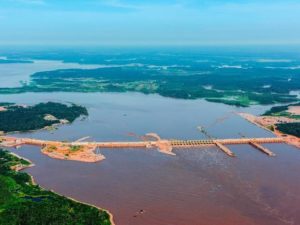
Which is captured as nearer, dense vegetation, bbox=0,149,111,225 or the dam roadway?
dense vegetation, bbox=0,149,111,225

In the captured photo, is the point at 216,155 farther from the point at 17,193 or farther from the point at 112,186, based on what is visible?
the point at 17,193

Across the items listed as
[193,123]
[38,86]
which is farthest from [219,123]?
[38,86]

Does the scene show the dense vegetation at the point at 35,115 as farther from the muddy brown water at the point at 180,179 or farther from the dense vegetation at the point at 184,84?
the dense vegetation at the point at 184,84

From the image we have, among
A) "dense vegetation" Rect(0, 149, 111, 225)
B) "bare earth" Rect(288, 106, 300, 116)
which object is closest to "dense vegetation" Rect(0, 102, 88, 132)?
"dense vegetation" Rect(0, 149, 111, 225)

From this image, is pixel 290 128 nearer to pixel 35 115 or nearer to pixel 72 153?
pixel 72 153

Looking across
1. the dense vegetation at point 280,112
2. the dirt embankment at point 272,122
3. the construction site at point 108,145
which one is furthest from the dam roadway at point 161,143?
the dense vegetation at point 280,112

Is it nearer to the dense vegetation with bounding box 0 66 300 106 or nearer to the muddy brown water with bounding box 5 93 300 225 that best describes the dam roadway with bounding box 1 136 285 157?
the muddy brown water with bounding box 5 93 300 225
